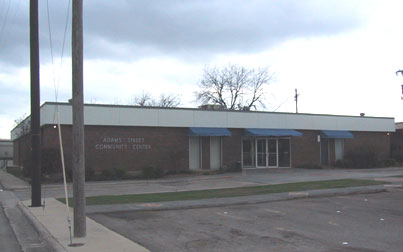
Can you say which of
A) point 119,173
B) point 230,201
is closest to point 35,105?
point 230,201

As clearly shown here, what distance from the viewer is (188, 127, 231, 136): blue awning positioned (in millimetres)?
28578

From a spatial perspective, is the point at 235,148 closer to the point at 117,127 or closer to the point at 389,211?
the point at 117,127

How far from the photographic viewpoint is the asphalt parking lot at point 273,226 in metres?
8.06

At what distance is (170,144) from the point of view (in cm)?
2858

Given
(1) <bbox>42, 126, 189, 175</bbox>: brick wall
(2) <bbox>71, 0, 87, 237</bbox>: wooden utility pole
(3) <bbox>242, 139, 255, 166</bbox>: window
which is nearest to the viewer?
(2) <bbox>71, 0, 87, 237</bbox>: wooden utility pole

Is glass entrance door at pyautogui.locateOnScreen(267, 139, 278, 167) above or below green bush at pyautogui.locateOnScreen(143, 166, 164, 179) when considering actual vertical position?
above

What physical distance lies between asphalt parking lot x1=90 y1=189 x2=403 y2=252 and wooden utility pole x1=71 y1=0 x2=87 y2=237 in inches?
44.2

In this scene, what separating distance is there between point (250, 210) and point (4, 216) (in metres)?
7.40

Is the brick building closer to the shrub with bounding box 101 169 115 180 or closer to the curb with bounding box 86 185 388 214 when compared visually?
the shrub with bounding box 101 169 115 180

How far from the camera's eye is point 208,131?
29141mm

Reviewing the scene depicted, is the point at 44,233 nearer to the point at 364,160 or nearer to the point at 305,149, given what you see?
the point at 305,149

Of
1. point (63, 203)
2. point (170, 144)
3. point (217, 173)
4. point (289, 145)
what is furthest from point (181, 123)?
point (63, 203)

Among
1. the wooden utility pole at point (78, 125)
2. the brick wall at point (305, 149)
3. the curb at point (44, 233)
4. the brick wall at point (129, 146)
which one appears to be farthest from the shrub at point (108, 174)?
the wooden utility pole at point (78, 125)

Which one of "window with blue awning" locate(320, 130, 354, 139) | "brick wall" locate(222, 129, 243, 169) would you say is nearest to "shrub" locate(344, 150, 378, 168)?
"window with blue awning" locate(320, 130, 354, 139)
